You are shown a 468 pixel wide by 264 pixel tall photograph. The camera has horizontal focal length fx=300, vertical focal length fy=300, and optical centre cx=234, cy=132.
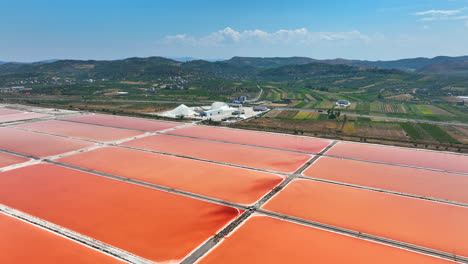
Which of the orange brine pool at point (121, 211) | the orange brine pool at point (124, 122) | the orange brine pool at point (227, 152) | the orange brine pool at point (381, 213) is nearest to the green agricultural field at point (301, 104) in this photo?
the orange brine pool at point (124, 122)

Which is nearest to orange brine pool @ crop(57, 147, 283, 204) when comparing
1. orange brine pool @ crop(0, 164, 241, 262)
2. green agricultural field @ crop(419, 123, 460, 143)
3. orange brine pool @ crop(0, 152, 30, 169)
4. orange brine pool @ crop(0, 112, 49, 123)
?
orange brine pool @ crop(0, 164, 241, 262)

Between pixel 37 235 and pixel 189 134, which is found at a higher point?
pixel 189 134

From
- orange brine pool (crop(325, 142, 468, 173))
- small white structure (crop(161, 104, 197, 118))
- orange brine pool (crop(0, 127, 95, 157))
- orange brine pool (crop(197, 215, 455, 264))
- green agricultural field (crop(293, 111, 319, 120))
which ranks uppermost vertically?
small white structure (crop(161, 104, 197, 118))

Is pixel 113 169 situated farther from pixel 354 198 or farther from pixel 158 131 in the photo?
pixel 354 198

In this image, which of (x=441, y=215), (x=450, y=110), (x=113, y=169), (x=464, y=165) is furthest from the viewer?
(x=450, y=110)

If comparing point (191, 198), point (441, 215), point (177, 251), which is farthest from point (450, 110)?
point (177, 251)

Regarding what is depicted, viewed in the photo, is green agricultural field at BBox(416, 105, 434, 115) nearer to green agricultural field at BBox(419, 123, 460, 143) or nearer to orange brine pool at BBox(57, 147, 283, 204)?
green agricultural field at BBox(419, 123, 460, 143)

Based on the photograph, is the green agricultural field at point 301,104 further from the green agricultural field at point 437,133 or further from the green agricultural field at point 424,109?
the green agricultural field at point 437,133
